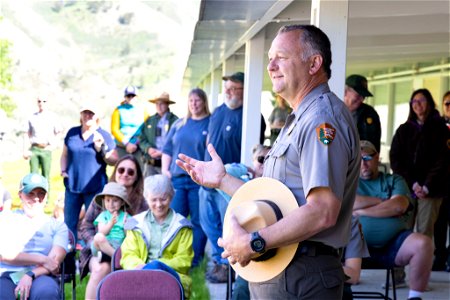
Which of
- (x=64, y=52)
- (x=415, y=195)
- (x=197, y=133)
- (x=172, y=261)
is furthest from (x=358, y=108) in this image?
(x=64, y=52)

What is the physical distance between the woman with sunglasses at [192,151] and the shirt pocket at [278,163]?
578cm

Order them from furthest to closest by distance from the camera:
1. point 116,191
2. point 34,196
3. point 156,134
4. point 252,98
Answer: point 156,134 < point 252,98 < point 116,191 < point 34,196

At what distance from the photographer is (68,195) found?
369 inches

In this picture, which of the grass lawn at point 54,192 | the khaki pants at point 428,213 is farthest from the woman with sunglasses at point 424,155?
the grass lawn at point 54,192

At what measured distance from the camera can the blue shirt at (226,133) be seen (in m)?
9.03

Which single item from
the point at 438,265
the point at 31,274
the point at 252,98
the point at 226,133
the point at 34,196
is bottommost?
the point at 438,265

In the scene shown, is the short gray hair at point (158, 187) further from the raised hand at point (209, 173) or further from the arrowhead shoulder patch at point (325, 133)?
the arrowhead shoulder patch at point (325, 133)

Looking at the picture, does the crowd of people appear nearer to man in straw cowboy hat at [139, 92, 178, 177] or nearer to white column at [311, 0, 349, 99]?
man in straw cowboy hat at [139, 92, 178, 177]

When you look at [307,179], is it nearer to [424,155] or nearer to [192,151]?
[424,155]

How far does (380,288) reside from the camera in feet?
27.1

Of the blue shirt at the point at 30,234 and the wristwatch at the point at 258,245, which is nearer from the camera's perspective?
the wristwatch at the point at 258,245

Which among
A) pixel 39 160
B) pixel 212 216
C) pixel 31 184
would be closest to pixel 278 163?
pixel 31 184

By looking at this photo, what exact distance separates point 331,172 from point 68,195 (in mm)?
6697

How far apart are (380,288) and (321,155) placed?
552cm
